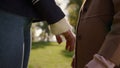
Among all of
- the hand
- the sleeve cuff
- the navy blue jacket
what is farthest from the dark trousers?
the hand

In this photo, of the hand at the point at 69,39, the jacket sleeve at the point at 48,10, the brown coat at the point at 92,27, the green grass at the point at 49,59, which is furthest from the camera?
the green grass at the point at 49,59

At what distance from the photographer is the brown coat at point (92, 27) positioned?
8.54ft

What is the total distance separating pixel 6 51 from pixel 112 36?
737 millimetres

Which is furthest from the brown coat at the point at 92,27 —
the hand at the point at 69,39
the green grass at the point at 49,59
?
the green grass at the point at 49,59

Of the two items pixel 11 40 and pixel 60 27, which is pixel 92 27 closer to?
pixel 60 27

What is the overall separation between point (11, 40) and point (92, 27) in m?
0.54

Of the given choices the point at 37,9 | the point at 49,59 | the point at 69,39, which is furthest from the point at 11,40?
→ the point at 49,59

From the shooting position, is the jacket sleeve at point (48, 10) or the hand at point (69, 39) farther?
the hand at point (69, 39)

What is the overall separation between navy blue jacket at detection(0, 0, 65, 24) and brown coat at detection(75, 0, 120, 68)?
0.19 metres

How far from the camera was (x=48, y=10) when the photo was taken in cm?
279

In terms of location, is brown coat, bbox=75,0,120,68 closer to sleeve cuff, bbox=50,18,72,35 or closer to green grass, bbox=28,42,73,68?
sleeve cuff, bbox=50,18,72,35

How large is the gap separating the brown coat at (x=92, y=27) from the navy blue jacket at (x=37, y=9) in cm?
19

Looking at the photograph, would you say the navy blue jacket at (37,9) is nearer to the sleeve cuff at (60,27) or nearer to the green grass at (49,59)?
the sleeve cuff at (60,27)

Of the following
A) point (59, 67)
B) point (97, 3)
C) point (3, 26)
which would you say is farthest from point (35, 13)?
point (59, 67)
